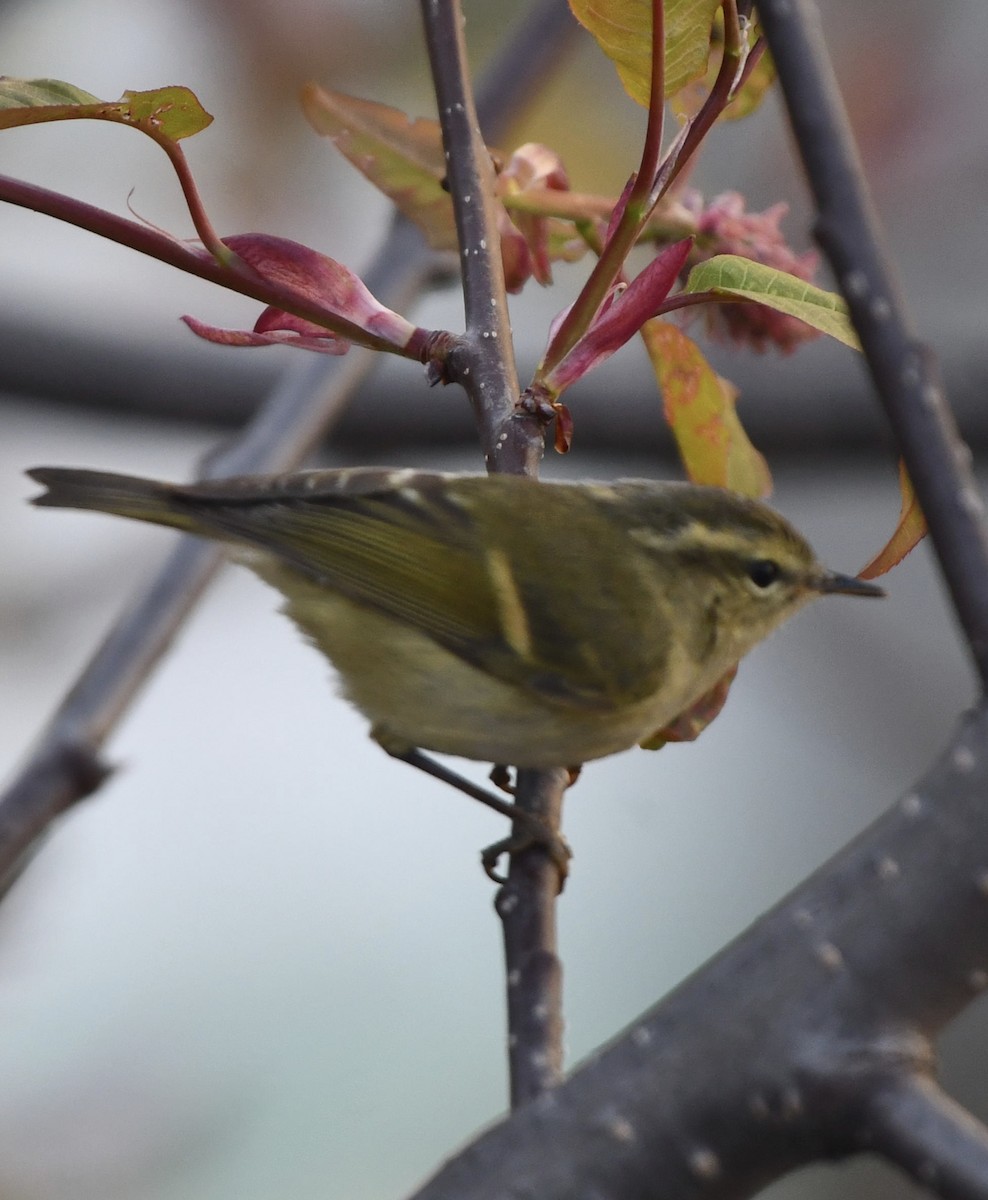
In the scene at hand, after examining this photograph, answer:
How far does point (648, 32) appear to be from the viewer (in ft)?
3.88

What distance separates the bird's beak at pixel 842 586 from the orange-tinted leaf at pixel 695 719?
0.41 meters

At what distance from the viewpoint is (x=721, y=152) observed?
15.0 ft

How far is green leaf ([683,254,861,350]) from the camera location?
1163 millimetres

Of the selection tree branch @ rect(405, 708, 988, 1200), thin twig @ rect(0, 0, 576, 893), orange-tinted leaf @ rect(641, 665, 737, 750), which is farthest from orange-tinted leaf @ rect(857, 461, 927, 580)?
thin twig @ rect(0, 0, 576, 893)

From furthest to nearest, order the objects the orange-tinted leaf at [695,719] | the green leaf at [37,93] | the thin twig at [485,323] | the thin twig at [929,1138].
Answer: the orange-tinted leaf at [695,719], the thin twig at [485,323], the green leaf at [37,93], the thin twig at [929,1138]

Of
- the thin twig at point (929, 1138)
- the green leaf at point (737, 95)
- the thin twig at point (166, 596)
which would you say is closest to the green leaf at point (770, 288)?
the green leaf at point (737, 95)

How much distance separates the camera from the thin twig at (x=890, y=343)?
28.5 inches

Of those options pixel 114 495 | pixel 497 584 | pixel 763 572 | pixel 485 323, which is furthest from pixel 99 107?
pixel 763 572

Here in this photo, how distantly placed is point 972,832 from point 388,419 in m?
2.19

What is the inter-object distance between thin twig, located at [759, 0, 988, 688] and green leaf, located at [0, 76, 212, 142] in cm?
58

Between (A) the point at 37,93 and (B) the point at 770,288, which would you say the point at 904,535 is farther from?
(A) the point at 37,93

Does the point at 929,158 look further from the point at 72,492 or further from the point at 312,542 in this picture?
the point at 72,492

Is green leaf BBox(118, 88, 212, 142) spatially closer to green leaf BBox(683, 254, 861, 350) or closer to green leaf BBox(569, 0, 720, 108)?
green leaf BBox(569, 0, 720, 108)

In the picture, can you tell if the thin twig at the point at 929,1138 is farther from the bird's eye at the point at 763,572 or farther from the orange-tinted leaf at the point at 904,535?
the bird's eye at the point at 763,572
